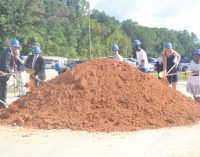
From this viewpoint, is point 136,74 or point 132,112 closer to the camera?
point 132,112

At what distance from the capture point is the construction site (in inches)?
337

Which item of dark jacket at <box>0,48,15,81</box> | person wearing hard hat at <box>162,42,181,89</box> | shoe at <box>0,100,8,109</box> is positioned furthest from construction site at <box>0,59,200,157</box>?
person wearing hard hat at <box>162,42,181,89</box>

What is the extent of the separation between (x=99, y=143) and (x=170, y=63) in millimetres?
6453

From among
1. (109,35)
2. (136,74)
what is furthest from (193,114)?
(109,35)

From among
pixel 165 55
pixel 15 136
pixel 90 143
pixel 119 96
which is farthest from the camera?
pixel 165 55

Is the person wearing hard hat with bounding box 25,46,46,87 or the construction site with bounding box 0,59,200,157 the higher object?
the person wearing hard hat with bounding box 25,46,46,87

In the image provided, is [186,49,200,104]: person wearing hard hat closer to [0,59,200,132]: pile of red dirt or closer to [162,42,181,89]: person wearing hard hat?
[162,42,181,89]: person wearing hard hat

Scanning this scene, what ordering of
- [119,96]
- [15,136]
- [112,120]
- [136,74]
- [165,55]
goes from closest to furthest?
[15,136] → [112,120] → [119,96] → [136,74] → [165,55]

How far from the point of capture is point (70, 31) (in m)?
105

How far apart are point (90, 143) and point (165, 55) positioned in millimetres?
6545

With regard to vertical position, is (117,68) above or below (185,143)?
above

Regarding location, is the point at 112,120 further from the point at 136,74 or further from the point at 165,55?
the point at 165,55

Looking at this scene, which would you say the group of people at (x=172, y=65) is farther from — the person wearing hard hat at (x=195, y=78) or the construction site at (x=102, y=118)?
the construction site at (x=102, y=118)

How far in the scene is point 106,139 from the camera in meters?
9.18
